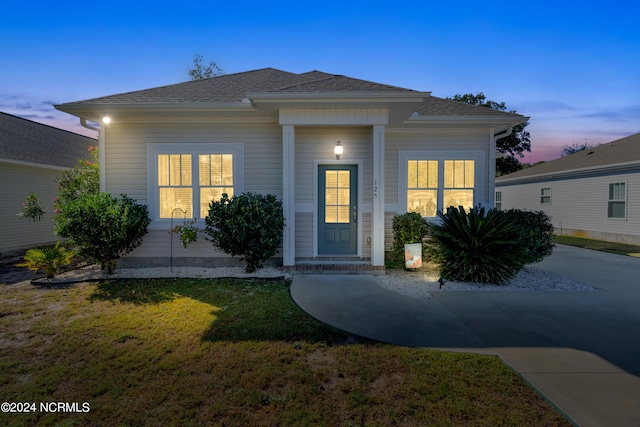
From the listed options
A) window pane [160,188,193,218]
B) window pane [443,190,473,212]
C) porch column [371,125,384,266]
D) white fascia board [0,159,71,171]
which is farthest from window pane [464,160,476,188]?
white fascia board [0,159,71,171]

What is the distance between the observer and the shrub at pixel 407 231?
20.6ft

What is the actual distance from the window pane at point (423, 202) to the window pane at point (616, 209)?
1006cm

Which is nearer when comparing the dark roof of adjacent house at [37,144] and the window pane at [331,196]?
the window pane at [331,196]

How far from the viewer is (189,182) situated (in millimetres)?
6602

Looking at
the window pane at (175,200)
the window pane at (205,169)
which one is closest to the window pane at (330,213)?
the window pane at (205,169)

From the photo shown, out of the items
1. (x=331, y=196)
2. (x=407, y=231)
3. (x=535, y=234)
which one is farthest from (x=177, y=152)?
(x=535, y=234)

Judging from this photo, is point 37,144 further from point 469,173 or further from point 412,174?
point 469,173

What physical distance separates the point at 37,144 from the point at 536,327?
49.5 ft

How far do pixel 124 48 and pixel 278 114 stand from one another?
8.71 meters

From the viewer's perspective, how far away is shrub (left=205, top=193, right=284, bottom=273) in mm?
5559

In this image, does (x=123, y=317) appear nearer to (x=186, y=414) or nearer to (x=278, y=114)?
(x=186, y=414)

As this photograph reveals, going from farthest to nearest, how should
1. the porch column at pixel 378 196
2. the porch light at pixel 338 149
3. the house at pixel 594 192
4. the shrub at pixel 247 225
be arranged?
the house at pixel 594 192, the porch light at pixel 338 149, the porch column at pixel 378 196, the shrub at pixel 247 225

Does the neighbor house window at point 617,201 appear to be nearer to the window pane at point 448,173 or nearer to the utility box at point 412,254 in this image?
the window pane at point 448,173

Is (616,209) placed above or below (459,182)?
below
